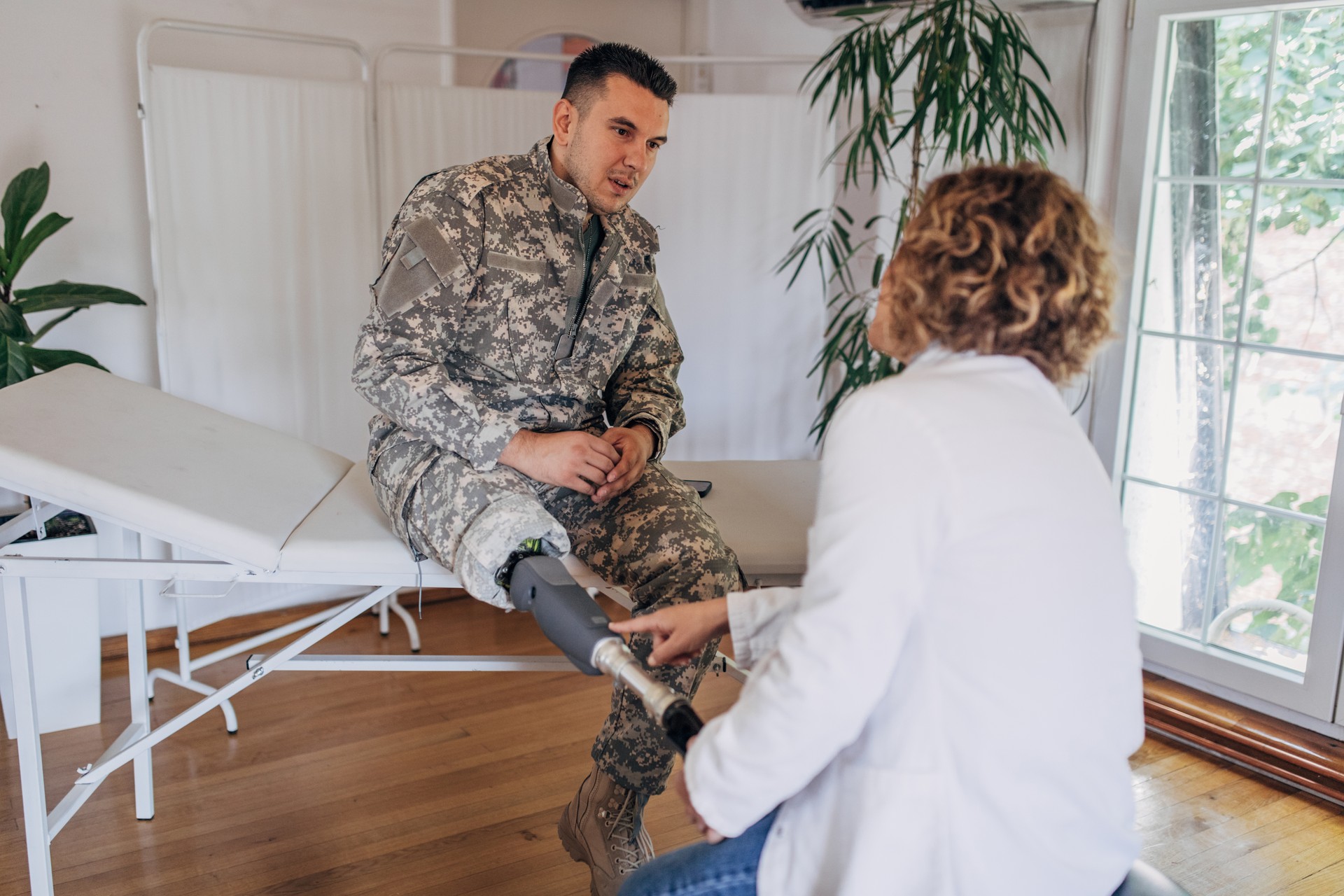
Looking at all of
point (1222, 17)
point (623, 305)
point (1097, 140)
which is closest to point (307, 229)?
point (623, 305)

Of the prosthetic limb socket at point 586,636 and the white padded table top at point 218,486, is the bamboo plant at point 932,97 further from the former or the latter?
the prosthetic limb socket at point 586,636

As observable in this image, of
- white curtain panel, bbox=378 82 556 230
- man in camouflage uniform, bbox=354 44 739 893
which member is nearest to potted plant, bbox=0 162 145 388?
white curtain panel, bbox=378 82 556 230

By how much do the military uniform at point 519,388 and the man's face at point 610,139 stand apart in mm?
35

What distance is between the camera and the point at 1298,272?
91.0 inches

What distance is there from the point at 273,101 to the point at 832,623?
2433 millimetres

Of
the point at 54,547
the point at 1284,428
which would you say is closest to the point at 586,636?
the point at 54,547

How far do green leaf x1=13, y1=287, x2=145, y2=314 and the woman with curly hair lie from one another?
2.07m

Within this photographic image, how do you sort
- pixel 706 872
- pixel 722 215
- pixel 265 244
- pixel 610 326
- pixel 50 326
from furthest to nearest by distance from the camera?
pixel 722 215 → pixel 265 244 → pixel 50 326 → pixel 610 326 → pixel 706 872

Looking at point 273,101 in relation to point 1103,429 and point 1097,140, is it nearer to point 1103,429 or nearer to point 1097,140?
point 1097,140

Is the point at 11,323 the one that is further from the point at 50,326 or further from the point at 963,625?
the point at 963,625

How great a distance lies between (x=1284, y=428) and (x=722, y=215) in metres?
1.58

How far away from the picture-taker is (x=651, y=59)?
1883mm

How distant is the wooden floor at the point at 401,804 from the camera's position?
6.15ft

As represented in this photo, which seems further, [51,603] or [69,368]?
[51,603]
